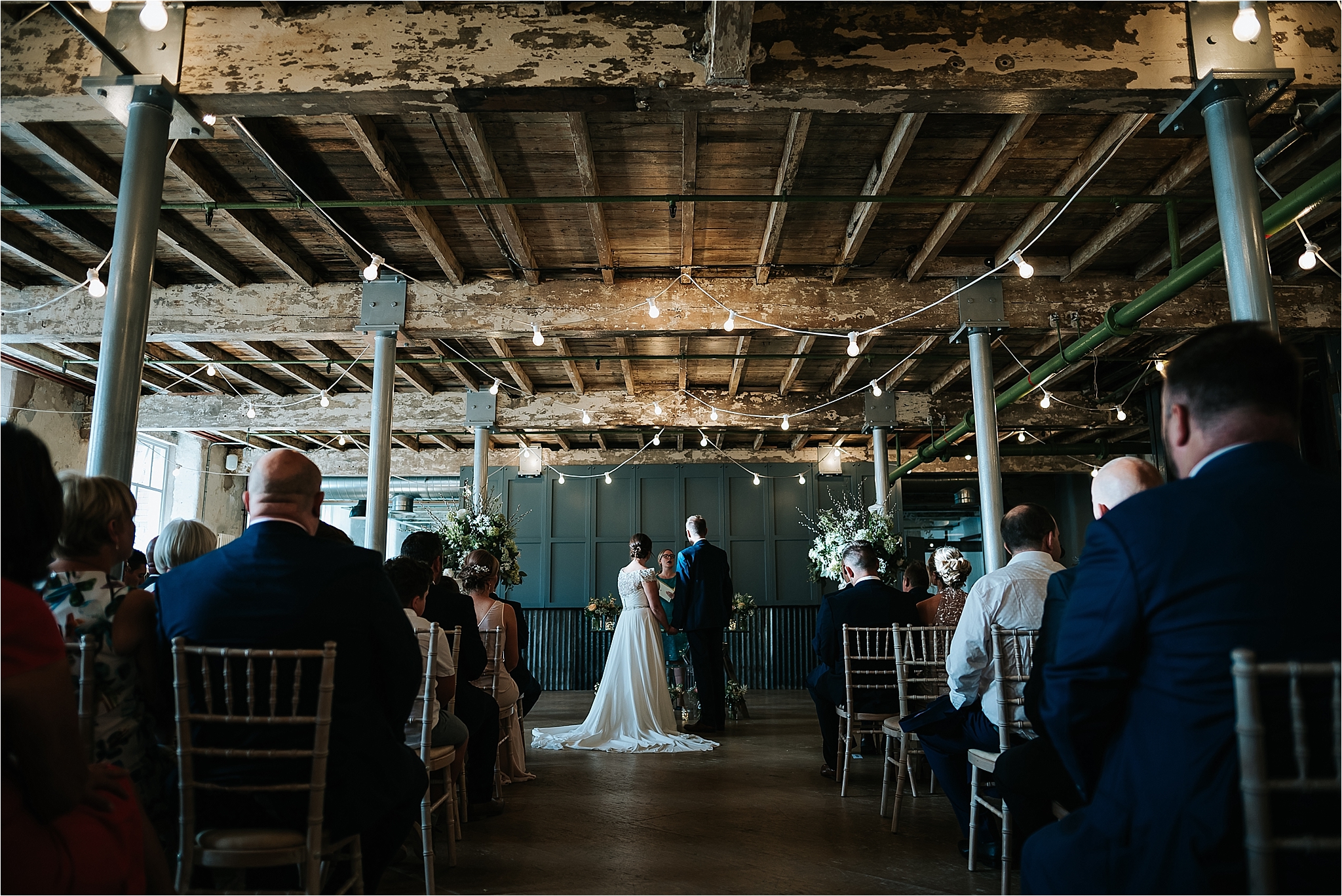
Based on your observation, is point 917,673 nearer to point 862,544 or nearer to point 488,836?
point 862,544

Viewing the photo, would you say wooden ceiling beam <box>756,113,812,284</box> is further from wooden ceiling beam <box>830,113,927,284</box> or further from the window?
the window

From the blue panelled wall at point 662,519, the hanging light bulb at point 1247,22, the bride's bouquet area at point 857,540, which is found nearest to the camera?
the hanging light bulb at point 1247,22

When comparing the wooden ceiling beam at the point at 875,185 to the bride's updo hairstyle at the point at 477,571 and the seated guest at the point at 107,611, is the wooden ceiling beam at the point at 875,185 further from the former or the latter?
the seated guest at the point at 107,611

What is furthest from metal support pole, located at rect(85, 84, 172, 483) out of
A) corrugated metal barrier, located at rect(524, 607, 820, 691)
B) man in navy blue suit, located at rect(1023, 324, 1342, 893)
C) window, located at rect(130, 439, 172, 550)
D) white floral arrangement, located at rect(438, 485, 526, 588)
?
window, located at rect(130, 439, 172, 550)

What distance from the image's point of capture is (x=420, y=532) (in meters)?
4.39

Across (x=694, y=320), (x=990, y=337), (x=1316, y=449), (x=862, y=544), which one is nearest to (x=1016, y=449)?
(x=1316, y=449)

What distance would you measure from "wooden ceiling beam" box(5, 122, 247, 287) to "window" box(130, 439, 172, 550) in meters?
7.64

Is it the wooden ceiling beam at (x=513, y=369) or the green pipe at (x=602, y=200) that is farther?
the wooden ceiling beam at (x=513, y=369)

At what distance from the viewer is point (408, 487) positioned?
636 inches

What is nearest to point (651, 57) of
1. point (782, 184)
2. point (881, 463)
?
point (782, 184)

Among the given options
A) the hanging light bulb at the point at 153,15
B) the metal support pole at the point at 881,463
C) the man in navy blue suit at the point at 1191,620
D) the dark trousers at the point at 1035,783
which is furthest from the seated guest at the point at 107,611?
the metal support pole at the point at 881,463

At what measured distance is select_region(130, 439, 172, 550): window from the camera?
44.2 ft

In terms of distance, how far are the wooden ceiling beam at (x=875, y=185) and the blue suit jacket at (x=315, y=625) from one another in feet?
14.3

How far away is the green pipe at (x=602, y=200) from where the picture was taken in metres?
5.78
